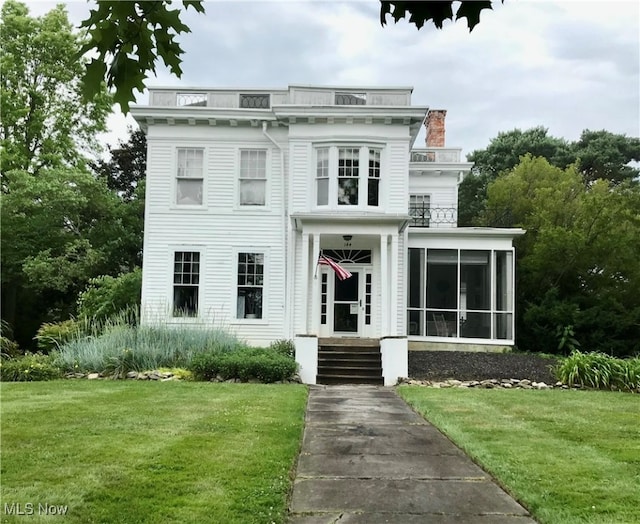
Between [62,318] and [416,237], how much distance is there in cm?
1497

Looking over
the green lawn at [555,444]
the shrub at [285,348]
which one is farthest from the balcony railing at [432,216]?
the green lawn at [555,444]

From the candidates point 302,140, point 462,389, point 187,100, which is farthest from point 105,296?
point 462,389

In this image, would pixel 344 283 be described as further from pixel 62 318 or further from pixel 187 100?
pixel 62 318

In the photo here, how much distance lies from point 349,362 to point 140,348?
4944 mm

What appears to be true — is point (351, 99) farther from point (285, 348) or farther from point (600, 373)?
point (600, 373)

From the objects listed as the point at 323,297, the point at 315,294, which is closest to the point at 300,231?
the point at 315,294

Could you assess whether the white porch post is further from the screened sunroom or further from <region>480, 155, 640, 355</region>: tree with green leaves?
<region>480, 155, 640, 355</region>: tree with green leaves

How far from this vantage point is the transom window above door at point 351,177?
1633cm

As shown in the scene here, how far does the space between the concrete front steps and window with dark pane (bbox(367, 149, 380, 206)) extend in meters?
3.84

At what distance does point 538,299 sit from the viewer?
19.2 meters

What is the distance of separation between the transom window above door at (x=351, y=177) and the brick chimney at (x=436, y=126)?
24.9 feet

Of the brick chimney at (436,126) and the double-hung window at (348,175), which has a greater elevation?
the brick chimney at (436,126)

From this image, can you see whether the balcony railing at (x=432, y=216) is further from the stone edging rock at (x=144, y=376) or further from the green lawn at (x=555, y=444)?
the green lawn at (x=555, y=444)

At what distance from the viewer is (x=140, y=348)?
13.7m
